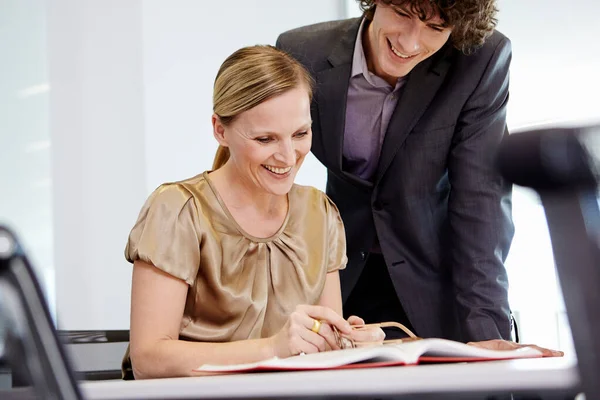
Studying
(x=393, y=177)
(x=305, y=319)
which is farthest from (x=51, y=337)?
(x=393, y=177)

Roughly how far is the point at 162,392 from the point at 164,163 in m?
3.27

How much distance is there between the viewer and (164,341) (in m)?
1.54

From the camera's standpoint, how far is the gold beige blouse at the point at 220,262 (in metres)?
1.66

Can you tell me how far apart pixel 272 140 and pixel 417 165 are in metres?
0.48

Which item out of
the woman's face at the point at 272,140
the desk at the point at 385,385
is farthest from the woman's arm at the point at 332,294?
the desk at the point at 385,385

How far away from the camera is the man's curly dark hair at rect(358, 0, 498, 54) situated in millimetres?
1808

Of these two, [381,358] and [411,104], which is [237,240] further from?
[381,358]

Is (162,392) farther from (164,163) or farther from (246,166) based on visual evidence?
(164,163)

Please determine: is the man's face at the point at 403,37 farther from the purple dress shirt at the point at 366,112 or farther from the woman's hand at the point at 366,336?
the woman's hand at the point at 366,336

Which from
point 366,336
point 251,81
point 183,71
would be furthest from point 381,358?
point 183,71

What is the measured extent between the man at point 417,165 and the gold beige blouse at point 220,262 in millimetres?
290

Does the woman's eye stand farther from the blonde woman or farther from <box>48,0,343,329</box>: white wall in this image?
<box>48,0,343,329</box>: white wall

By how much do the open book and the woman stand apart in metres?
0.48

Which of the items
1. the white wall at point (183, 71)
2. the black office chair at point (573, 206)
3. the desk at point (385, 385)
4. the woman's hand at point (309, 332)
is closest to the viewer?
the black office chair at point (573, 206)
